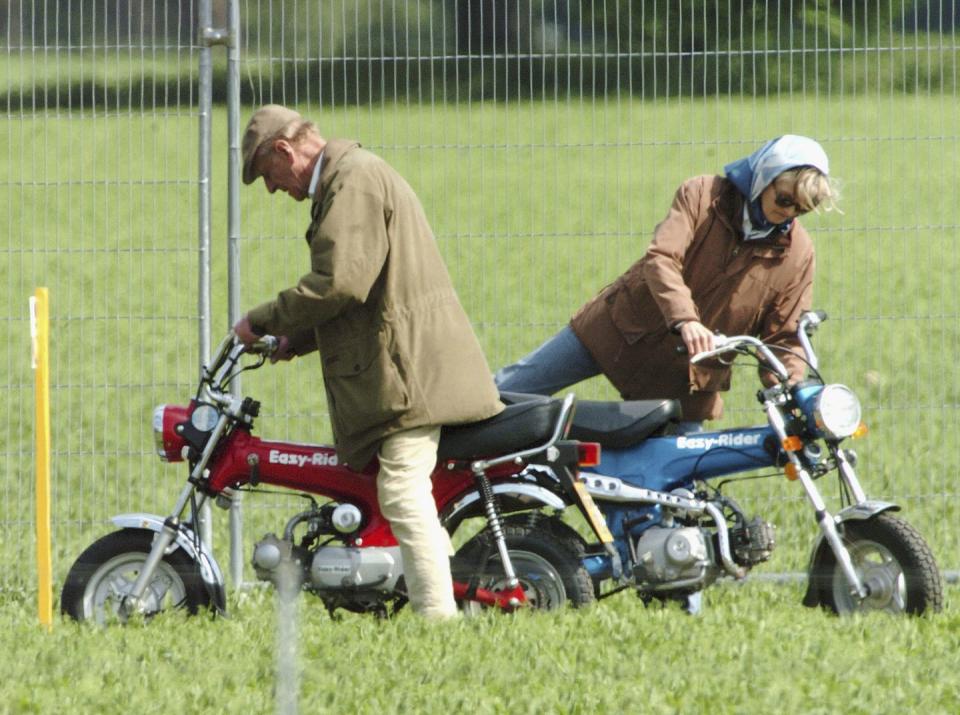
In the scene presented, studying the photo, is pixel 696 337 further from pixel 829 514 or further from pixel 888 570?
pixel 888 570

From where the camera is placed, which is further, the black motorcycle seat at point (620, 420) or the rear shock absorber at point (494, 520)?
the black motorcycle seat at point (620, 420)

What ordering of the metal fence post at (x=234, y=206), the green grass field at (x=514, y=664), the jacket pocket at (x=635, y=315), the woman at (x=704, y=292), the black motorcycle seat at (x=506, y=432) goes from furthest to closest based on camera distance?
the metal fence post at (x=234, y=206), the jacket pocket at (x=635, y=315), the woman at (x=704, y=292), the black motorcycle seat at (x=506, y=432), the green grass field at (x=514, y=664)

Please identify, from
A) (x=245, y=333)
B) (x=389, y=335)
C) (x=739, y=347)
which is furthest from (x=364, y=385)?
(x=739, y=347)

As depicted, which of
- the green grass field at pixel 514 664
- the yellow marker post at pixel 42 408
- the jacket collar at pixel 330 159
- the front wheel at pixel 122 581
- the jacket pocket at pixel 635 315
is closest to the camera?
the green grass field at pixel 514 664

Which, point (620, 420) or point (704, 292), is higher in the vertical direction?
point (704, 292)

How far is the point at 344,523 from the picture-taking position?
6656 mm

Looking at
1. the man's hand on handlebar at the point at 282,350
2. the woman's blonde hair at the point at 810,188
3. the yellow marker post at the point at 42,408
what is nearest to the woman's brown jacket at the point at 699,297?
the woman's blonde hair at the point at 810,188

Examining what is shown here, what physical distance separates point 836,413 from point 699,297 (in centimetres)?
82

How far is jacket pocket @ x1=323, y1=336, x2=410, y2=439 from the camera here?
A: 6.32m

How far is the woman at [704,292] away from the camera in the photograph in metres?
6.61

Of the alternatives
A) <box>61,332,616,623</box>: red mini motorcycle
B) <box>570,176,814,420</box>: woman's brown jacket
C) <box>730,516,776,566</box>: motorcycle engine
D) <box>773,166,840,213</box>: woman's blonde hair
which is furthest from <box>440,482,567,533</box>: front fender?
<box>773,166,840,213</box>: woman's blonde hair

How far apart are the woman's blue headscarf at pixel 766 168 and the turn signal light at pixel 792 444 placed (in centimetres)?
79

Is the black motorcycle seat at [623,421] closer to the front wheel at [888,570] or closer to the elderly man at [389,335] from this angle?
the elderly man at [389,335]

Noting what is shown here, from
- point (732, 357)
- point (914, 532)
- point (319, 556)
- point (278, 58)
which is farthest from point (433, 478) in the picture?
point (278, 58)
